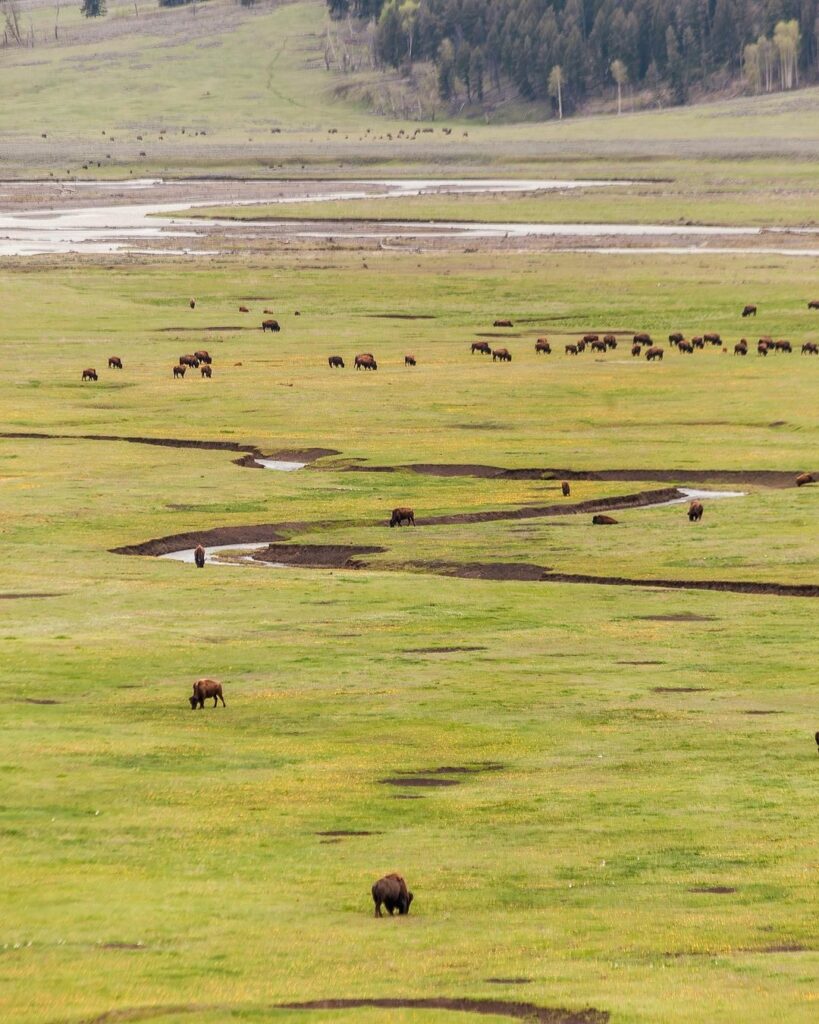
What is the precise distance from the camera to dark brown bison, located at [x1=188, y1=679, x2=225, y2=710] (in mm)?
35719

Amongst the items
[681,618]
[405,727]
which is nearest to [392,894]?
[405,727]

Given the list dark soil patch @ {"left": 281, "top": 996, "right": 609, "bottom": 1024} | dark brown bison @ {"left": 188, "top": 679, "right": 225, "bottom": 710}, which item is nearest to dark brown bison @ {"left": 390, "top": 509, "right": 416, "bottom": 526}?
dark brown bison @ {"left": 188, "top": 679, "right": 225, "bottom": 710}

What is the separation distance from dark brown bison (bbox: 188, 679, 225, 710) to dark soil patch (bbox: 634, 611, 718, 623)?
1250cm

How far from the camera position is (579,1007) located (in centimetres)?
2036

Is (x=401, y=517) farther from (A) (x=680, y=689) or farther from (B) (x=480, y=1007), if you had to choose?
(B) (x=480, y=1007)

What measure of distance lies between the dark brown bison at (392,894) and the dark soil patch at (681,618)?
21.0 meters

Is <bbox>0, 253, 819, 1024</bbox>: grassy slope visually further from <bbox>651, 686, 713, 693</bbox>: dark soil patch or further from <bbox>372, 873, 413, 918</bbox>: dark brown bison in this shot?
<bbox>372, 873, 413, 918</bbox>: dark brown bison

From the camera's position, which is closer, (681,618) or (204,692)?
(204,692)

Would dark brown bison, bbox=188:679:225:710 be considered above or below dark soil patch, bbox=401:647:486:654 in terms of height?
above

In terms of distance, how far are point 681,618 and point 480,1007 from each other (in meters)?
25.2

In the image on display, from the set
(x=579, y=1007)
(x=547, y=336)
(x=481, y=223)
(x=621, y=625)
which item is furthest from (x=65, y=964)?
(x=481, y=223)

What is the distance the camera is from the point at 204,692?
118 ft

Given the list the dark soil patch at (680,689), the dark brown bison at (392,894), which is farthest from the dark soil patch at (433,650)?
the dark brown bison at (392,894)

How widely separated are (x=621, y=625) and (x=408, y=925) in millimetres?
20782
